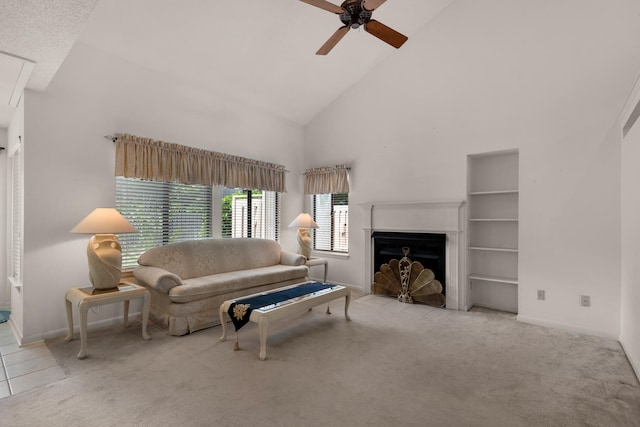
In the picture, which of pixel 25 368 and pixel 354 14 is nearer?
pixel 25 368

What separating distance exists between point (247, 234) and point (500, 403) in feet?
14.0

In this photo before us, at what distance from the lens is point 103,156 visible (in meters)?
3.79

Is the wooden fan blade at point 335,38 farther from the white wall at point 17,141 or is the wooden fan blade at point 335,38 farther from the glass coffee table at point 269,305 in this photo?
the white wall at point 17,141

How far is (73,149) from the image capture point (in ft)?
11.7

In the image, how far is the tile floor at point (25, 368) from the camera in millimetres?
2455

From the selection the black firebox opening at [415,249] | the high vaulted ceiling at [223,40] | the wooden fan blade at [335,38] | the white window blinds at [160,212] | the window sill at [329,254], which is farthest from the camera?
the window sill at [329,254]

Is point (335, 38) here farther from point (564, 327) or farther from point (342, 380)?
point (564, 327)

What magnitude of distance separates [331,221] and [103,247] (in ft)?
12.3

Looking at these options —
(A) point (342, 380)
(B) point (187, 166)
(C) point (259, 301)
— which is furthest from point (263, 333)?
(B) point (187, 166)

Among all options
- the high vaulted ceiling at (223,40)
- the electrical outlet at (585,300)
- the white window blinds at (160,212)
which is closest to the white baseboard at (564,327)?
the electrical outlet at (585,300)

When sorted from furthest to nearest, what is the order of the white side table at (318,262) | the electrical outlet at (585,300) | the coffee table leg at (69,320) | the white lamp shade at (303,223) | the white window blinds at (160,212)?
the white lamp shade at (303,223) → the white side table at (318,262) → the white window blinds at (160,212) → the electrical outlet at (585,300) → the coffee table leg at (69,320)

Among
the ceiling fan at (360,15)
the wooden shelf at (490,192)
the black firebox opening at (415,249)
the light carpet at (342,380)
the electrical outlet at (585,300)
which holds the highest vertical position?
the ceiling fan at (360,15)

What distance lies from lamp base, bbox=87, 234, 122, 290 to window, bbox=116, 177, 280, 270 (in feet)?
2.49

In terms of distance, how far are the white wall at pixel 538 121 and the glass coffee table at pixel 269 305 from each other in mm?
2309
